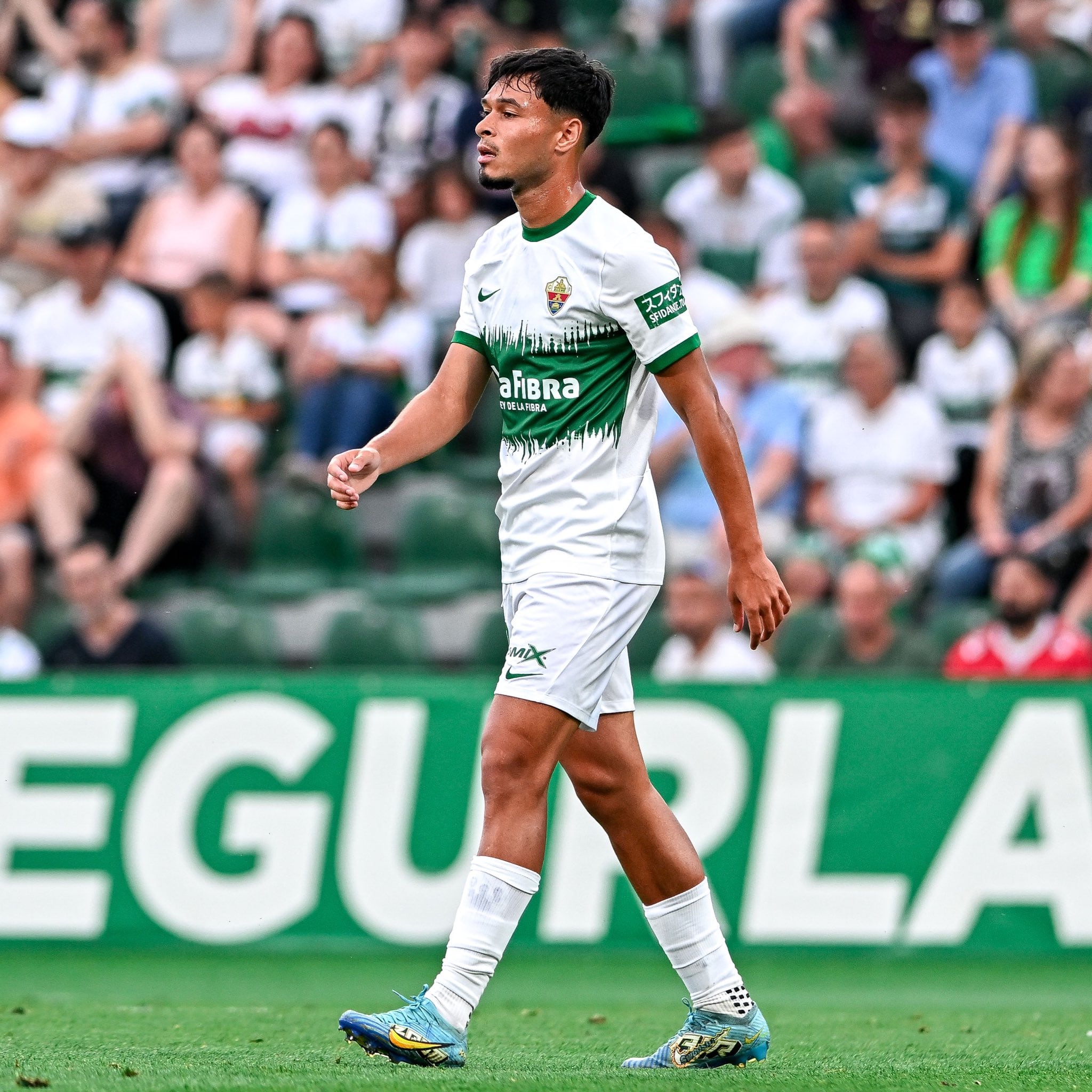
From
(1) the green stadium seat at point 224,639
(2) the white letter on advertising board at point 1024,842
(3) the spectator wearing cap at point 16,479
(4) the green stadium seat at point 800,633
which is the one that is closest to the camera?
(2) the white letter on advertising board at point 1024,842

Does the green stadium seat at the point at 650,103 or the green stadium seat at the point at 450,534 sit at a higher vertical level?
the green stadium seat at the point at 650,103

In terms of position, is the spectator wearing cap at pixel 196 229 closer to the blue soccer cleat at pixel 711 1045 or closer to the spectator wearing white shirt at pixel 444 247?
the spectator wearing white shirt at pixel 444 247

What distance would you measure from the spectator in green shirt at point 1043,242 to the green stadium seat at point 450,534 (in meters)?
3.15

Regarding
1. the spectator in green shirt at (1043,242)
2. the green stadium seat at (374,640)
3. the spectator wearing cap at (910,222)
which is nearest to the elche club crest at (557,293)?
the green stadium seat at (374,640)

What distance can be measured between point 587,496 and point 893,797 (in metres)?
4.08

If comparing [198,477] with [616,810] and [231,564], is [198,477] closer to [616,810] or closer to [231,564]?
[231,564]

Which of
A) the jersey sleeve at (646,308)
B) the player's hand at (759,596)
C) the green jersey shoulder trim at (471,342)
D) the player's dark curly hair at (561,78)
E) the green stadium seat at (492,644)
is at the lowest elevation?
the green stadium seat at (492,644)

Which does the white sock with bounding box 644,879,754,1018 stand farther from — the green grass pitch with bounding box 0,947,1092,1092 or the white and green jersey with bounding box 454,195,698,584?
the white and green jersey with bounding box 454,195,698,584

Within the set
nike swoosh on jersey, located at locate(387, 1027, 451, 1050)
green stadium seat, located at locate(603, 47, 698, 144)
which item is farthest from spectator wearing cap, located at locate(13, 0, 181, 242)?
nike swoosh on jersey, located at locate(387, 1027, 451, 1050)

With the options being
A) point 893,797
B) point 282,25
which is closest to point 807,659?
point 893,797

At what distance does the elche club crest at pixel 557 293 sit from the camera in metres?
4.42

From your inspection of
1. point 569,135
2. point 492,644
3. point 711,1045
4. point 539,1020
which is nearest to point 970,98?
point 492,644

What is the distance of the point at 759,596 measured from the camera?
4320mm

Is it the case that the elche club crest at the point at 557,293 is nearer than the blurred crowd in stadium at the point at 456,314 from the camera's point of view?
Yes
